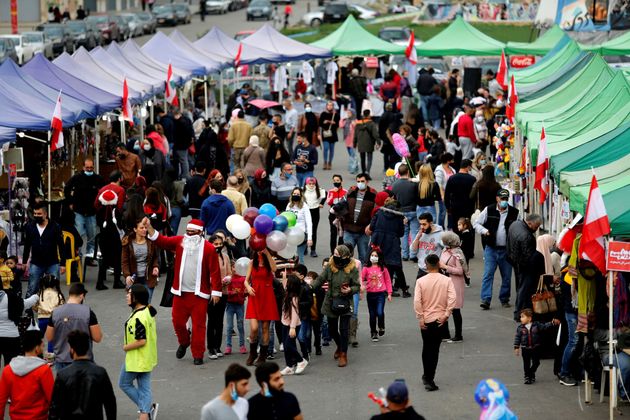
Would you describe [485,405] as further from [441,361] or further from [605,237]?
[441,361]

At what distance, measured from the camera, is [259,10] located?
77.9 m

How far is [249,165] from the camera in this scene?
22609mm

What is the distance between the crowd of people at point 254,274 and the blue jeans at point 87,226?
0.02 m

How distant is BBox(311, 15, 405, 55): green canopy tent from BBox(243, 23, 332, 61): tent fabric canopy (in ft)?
1.65

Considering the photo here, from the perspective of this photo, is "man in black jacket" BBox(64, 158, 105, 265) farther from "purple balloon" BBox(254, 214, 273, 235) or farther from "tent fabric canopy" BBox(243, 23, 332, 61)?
"tent fabric canopy" BBox(243, 23, 332, 61)

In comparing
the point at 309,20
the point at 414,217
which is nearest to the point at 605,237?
the point at 414,217

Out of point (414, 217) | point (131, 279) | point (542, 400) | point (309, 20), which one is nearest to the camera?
point (542, 400)

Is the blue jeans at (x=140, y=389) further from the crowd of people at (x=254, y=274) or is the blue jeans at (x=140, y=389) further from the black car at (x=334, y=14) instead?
the black car at (x=334, y=14)

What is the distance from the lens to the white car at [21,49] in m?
51.0

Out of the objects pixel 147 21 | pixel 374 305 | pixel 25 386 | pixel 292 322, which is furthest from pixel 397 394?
pixel 147 21

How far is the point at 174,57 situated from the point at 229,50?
13.3 feet

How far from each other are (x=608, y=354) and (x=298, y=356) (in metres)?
3.34

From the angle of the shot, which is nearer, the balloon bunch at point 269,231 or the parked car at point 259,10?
the balloon bunch at point 269,231

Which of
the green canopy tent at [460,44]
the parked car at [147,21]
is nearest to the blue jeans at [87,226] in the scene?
the green canopy tent at [460,44]
